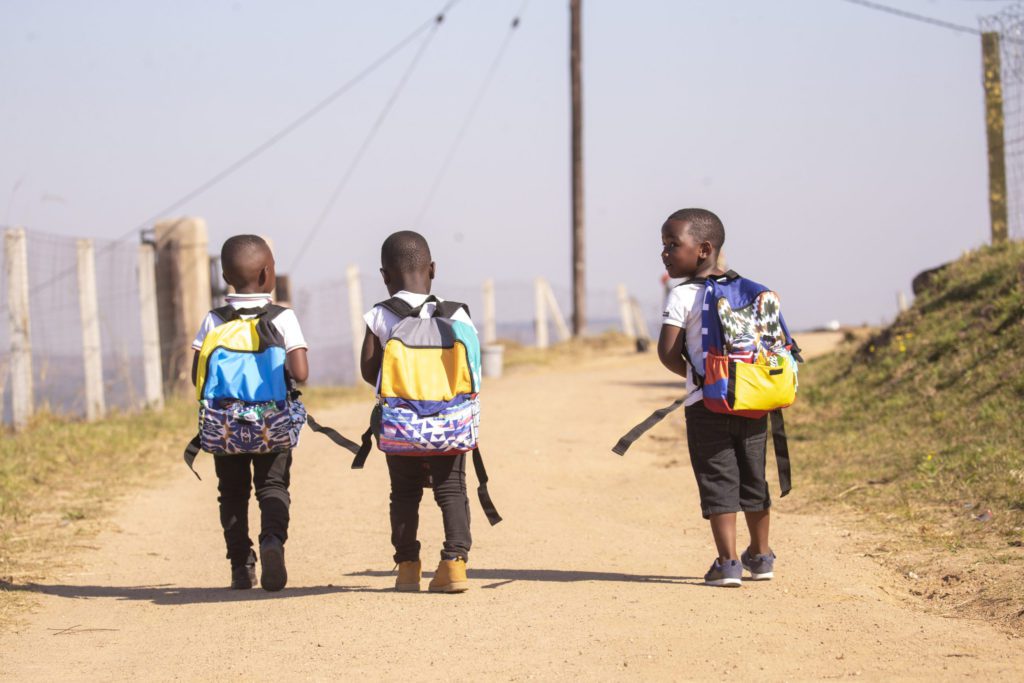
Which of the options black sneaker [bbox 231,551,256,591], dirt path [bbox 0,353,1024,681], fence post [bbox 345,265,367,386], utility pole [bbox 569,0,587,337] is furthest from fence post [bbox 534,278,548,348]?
black sneaker [bbox 231,551,256,591]

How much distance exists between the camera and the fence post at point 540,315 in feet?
91.8

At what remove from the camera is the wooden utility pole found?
491 inches

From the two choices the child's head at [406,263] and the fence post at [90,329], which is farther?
the fence post at [90,329]

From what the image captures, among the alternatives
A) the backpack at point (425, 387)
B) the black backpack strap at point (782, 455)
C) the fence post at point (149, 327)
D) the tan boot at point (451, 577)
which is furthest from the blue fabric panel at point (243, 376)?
the fence post at point (149, 327)

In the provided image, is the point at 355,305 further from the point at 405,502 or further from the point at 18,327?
the point at 405,502

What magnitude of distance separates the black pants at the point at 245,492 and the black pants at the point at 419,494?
0.59 m

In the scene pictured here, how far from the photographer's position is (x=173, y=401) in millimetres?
13992

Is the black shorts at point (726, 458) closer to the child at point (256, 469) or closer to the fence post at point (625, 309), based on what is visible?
the child at point (256, 469)

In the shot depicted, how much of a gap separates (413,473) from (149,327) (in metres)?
9.43

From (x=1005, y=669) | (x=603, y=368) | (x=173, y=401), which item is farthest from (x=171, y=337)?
(x=1005, y=669)

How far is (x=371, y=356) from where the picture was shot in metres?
5.53

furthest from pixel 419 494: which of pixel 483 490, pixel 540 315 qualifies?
pixel 540 315

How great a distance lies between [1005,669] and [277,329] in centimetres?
337

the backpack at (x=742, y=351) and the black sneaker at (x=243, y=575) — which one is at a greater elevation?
the backpack at (x=742, y=351)
